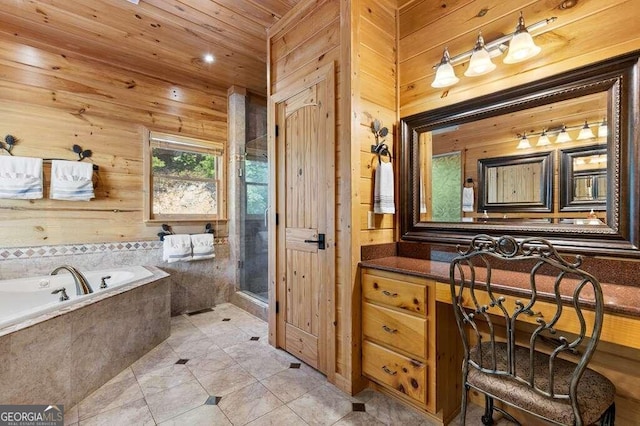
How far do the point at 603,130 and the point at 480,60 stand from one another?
2.27 feet

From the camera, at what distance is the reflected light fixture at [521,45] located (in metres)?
1.51

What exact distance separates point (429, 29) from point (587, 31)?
897 millimetres

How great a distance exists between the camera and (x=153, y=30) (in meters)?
2.64

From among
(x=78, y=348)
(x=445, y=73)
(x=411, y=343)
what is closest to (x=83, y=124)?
(x=78, y=348)

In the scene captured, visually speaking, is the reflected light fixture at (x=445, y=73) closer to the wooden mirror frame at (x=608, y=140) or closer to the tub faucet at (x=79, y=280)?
the wooden mirror frame at (x=608, y=140)

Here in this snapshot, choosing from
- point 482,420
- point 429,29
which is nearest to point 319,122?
point 429,29

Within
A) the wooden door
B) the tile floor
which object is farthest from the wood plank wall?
the wooden door

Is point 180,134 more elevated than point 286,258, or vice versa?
point 180,134

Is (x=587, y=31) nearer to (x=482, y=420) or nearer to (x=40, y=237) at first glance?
(x=482, y=420)

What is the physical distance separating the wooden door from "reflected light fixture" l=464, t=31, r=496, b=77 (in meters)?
0.85

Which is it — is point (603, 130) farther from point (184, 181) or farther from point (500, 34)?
point (184, 181)

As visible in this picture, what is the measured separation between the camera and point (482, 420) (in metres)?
1.66

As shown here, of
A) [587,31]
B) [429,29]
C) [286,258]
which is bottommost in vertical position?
[286,258]

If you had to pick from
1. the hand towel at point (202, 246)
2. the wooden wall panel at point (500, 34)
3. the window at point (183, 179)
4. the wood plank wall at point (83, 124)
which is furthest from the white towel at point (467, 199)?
the wood plank wall at point (83, 124)
